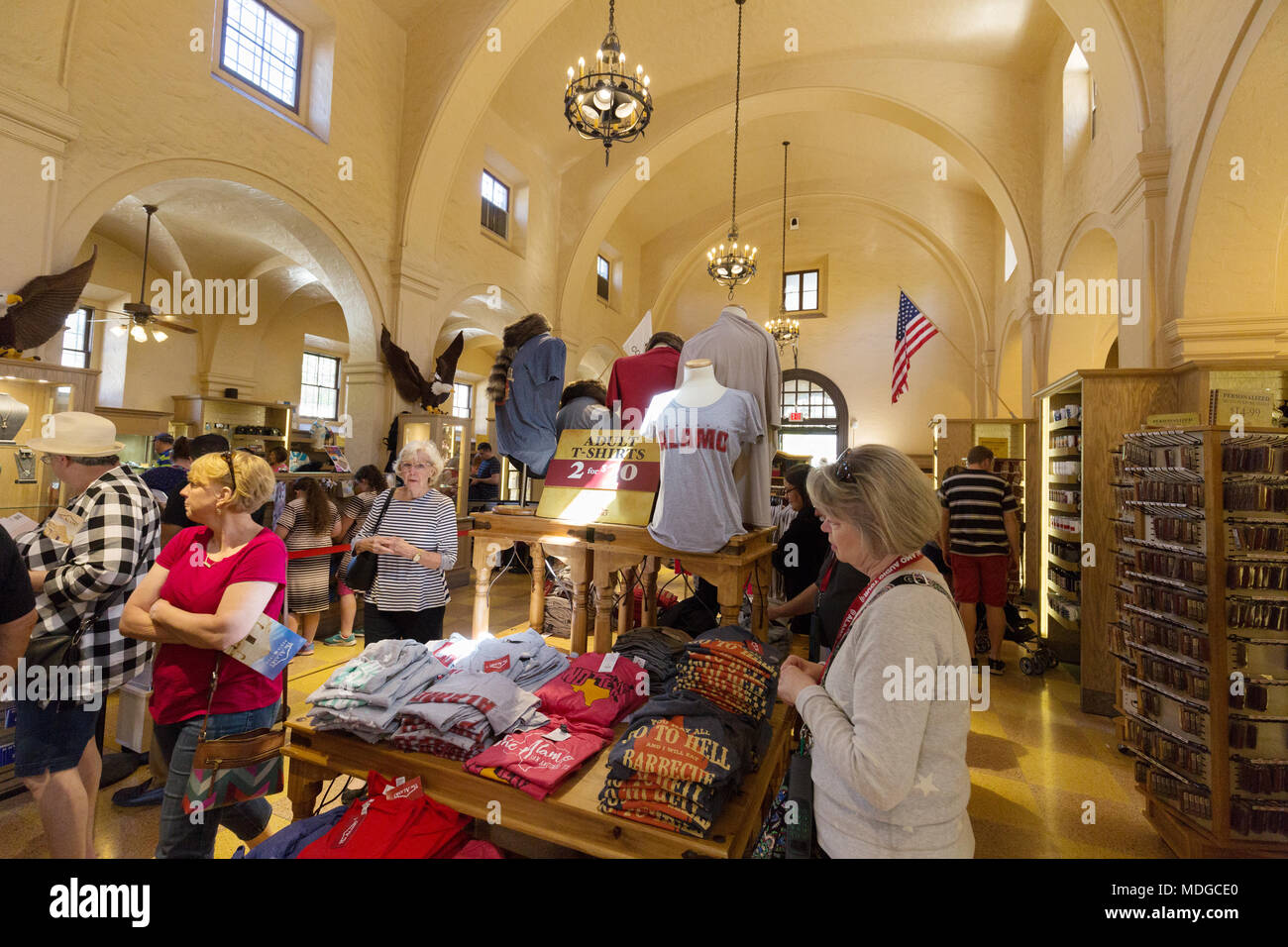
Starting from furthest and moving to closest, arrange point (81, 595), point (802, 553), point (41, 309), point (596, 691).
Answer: point (41, 309) < point (802, 553) < point (596, 691) < point (81, 595)

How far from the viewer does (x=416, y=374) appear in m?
7.70

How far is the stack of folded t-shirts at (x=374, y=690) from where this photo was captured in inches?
76.5

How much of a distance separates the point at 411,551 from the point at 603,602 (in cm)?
96

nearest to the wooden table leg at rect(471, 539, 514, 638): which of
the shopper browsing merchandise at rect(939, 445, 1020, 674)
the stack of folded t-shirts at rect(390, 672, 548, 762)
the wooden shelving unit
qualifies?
the stack of folded t-shirts at rect(390, 672, 548, 762)

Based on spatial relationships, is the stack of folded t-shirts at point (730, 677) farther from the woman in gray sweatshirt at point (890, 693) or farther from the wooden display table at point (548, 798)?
the woman in gray sweatshirt at point (890, 693)

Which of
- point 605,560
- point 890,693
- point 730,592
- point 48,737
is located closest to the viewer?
point 890,693

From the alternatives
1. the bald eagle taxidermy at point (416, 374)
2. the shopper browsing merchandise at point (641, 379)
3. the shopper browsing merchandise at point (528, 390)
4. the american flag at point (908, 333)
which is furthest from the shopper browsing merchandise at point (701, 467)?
the american flag at point (908, 333)

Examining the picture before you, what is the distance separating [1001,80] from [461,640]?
10.5 meters

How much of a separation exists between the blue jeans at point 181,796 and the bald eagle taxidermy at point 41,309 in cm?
384

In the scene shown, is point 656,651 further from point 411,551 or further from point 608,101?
point 608,101

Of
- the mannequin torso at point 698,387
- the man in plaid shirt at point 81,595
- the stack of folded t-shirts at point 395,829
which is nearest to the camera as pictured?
the stack of folded t-shirts at point 395,829

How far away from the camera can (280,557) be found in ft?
6.59

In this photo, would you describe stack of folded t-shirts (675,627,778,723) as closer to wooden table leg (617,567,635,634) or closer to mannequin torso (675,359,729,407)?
mannequin torso (675,359,729,407)

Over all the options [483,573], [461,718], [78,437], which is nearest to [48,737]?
[78,437]
